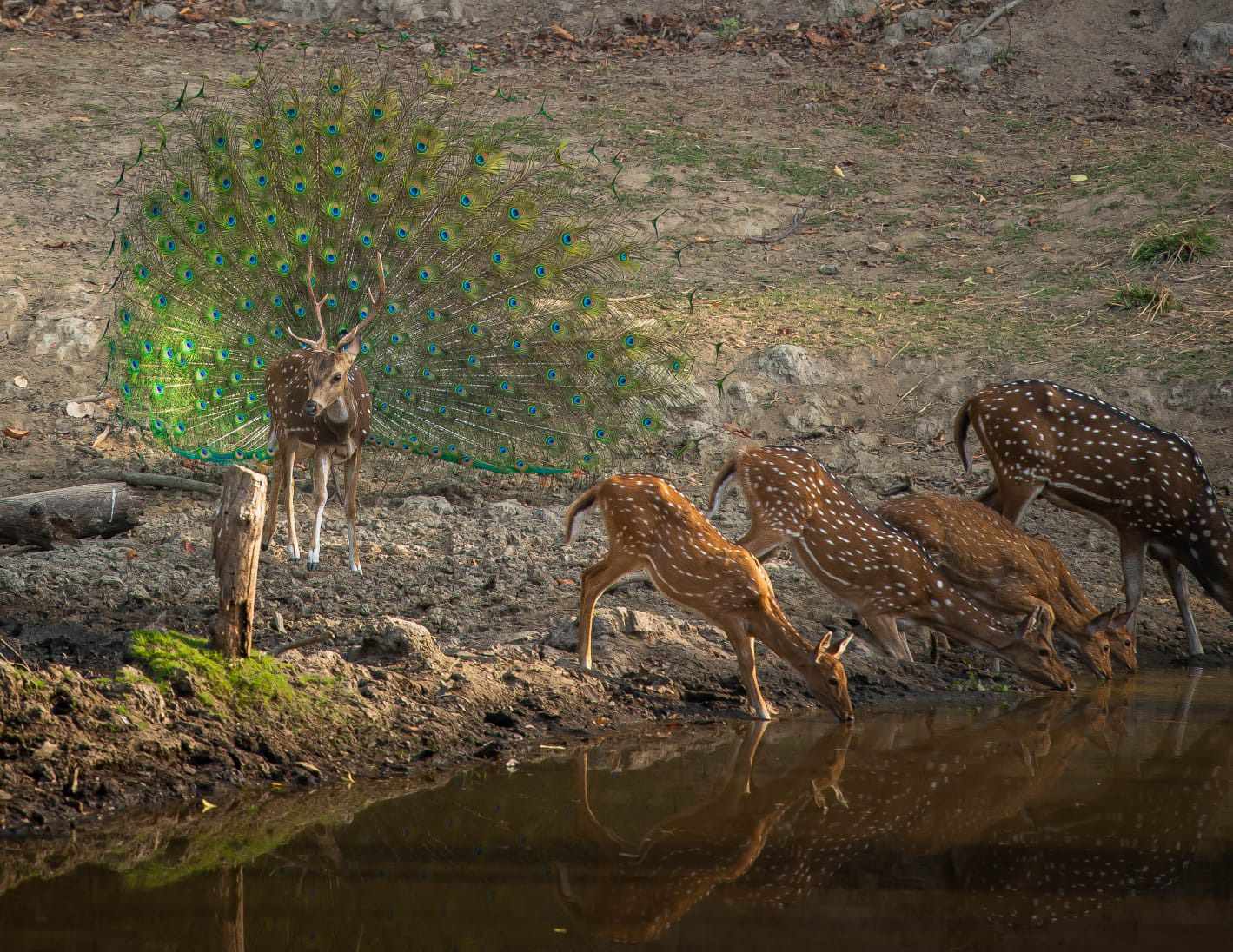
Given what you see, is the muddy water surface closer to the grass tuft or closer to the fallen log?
the fallen log

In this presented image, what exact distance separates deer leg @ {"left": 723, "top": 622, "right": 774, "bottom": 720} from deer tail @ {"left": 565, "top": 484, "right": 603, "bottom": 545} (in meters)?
1.16

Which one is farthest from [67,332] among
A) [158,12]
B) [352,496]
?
[158,12]

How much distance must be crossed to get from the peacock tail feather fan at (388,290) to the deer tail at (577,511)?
2.95 meters

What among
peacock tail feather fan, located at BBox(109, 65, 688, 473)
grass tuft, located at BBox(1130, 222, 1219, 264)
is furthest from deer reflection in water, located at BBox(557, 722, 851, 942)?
grass tuft, located at BBox(1130, 222, 1219, 264)

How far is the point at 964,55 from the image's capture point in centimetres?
1955

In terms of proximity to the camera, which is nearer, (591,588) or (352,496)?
(591,588)

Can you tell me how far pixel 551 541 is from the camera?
9664 mm

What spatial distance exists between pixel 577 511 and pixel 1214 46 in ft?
51.2

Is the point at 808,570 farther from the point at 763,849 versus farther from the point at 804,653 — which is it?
the point at 763,849

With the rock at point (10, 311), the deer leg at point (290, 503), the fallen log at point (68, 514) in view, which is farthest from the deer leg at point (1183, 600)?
the rock at point (10, 311)

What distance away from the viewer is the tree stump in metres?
5.92

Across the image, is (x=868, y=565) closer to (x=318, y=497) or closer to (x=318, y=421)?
(x=318, y=497)

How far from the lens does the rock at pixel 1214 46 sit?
18.7 meters

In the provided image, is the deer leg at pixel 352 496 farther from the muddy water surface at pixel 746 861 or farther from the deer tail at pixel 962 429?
the deer tail at pixel 962 429
